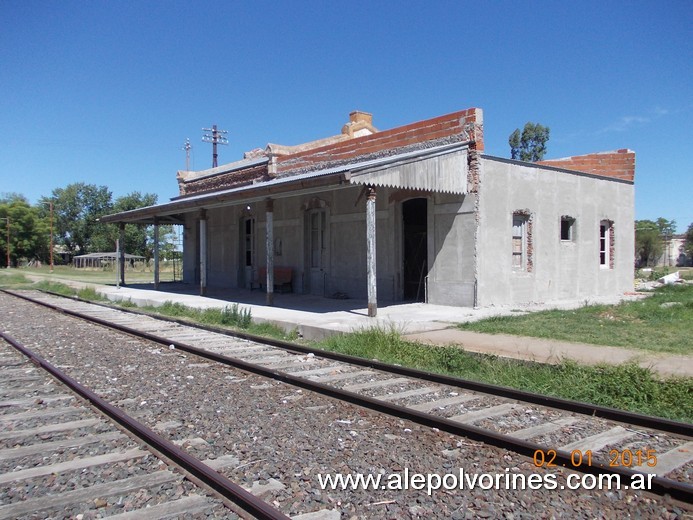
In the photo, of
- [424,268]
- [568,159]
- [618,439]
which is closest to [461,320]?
[424,268]

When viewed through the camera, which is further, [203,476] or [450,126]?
[450,126]

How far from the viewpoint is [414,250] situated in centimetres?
1658

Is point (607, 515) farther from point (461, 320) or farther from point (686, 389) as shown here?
point (461, 320)

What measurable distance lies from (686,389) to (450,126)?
999cm

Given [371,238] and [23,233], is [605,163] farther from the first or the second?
[23,233]

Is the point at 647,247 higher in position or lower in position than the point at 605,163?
lower

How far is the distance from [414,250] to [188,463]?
13.0m

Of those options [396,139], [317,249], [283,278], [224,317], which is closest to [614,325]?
[396,139]

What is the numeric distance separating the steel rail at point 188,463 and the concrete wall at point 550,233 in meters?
10.3

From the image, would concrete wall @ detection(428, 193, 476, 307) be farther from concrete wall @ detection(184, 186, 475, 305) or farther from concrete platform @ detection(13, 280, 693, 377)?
concrete platform @ detection(13, 280, 693, 377)

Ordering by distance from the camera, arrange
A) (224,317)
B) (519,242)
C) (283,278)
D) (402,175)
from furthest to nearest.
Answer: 1. (283,278)
2. (519,242)
3. (224,317)
4. (402,175)

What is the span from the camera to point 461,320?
12.2 m

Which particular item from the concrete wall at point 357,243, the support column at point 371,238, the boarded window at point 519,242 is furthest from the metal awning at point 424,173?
the boarded window at point 519,242

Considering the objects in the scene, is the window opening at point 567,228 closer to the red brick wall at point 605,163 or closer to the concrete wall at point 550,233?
the concrete wall at point 550,233
